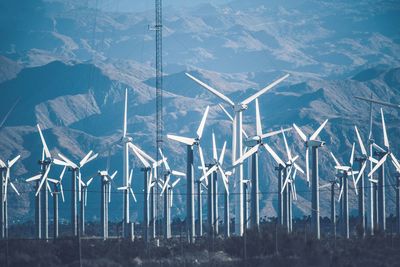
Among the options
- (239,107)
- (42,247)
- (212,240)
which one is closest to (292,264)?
(212,240)

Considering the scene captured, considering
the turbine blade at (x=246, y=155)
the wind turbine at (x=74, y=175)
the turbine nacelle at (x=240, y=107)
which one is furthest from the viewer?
the wind turbine at (x=74, y=175)

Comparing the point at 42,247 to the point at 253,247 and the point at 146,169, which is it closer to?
the point at 253,247

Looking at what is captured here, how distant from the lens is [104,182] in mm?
154375

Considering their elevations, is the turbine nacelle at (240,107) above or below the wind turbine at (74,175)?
above

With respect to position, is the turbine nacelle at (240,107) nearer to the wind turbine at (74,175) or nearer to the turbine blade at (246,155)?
the turbine blade at (246,155)

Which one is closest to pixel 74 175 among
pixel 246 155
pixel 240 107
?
pixel 240 107

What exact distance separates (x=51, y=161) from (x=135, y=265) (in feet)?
189

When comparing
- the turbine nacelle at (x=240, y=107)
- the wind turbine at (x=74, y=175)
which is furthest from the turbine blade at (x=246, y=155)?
the wind turbine at (x=74, y=175)

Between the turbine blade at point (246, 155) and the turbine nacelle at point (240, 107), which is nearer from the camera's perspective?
the turbine blade at point (246, 155)

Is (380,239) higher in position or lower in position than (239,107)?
lower

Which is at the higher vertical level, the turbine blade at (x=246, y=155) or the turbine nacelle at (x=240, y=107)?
the turbine nacelle at (x=240, y=107)

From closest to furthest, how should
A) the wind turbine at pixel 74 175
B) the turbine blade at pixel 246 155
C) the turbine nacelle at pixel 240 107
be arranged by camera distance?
the turbine blade at pixel 246 155 → the turbine nacelle at pixel 240 107 → the wind turbine at pixel 74 175

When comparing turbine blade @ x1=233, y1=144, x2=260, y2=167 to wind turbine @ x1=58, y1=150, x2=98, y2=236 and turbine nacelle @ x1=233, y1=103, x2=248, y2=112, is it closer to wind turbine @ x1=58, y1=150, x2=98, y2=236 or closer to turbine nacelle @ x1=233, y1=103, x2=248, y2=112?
turbine nacelle @ x1=233, y1=103, x2=248, y2=112

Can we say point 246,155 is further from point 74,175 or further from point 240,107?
point 74,175
